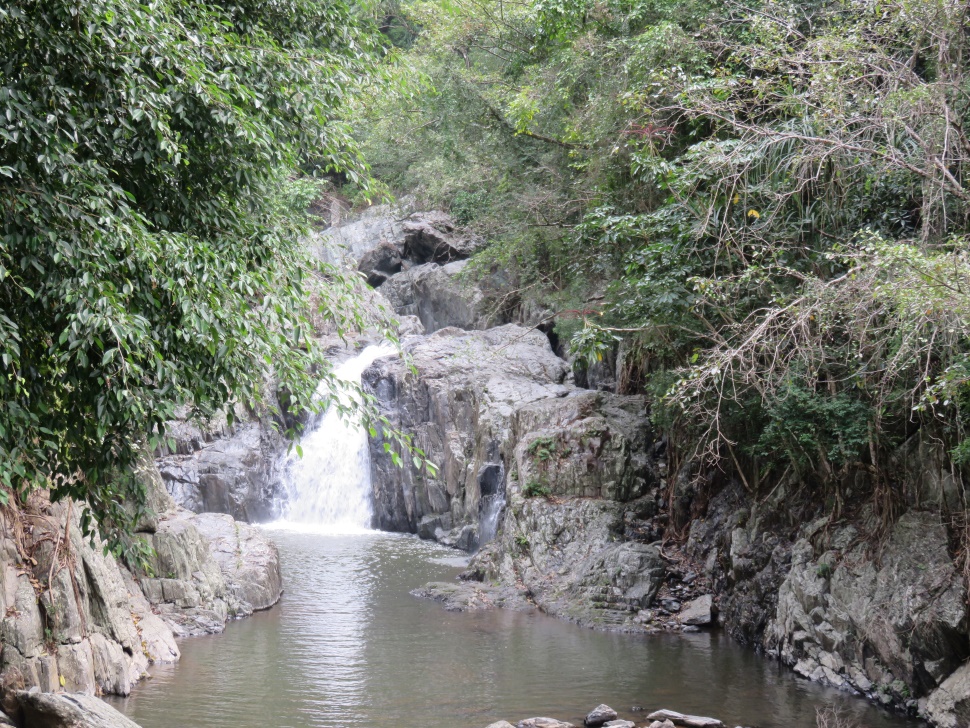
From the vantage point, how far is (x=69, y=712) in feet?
23.8

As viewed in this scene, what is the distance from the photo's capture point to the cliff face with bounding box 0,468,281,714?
28.1 feet

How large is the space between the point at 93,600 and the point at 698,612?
8.35 m

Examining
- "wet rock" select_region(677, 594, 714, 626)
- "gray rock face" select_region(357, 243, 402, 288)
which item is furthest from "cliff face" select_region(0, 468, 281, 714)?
"gray rock face" select_region(357, 243, 402, 288)

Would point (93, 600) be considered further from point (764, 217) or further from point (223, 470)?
point (223, 470)

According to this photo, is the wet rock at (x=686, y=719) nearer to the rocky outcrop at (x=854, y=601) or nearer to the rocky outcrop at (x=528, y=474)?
the rocky outcrop at (x=854, y=601)

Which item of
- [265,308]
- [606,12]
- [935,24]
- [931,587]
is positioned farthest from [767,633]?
[606,12]

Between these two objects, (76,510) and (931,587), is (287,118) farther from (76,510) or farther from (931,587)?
(931,587)

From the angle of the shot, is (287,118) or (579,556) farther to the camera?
(579,556)

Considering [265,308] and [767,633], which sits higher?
[265,308]

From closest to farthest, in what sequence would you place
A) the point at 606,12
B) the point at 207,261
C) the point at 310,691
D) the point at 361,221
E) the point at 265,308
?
Answer: the point at 207,261, the point at 265,308, the point at 310,691, the point at 606,12, the point at 361,221

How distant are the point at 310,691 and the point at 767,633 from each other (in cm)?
603

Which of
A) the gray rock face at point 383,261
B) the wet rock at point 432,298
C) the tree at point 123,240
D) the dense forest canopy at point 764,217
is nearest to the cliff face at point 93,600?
the tree at point 123,240

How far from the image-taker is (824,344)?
10305mm

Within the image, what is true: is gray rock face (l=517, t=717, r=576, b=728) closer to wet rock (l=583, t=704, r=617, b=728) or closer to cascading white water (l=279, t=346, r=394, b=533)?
wet rock (l=583, t=704, r=617, b=728)
